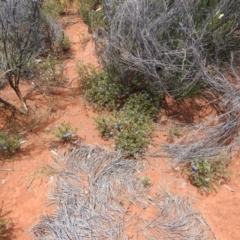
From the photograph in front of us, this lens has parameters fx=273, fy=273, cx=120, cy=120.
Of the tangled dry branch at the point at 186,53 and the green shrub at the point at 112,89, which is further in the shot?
the green shrub at the point at 112,89

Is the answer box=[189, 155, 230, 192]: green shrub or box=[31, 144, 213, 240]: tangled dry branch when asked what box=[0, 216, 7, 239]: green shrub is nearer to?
box=[31, 144, 213, 240]: tangled dry branch

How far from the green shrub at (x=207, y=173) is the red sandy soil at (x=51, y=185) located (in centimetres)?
8

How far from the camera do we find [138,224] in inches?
106

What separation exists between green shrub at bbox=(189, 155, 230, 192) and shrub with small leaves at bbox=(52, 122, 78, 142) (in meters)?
1.45

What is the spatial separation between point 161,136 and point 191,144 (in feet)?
1.31

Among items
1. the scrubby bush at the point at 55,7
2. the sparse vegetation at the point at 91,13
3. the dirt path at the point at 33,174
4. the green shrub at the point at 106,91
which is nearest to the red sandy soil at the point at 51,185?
the dirt path at the point at 33,174

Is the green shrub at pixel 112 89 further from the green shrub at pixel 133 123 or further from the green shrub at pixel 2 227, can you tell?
the green shrub at pixel 2 227

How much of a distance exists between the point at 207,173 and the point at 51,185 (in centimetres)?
169

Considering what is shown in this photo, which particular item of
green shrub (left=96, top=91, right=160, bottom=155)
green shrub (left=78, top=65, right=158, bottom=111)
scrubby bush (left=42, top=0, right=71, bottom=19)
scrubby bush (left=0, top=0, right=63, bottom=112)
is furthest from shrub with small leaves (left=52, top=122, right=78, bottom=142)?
scrubby bush (left=42, top=0, right=71, bottom=19)

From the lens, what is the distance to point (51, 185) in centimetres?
294

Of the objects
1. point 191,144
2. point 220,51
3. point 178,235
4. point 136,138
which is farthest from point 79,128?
point 220,51

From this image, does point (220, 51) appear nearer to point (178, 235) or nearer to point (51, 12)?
point (178, 235)

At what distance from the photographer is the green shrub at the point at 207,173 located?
2943 millimetres

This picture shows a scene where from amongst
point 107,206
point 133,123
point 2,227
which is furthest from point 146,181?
Result: point 2,227
